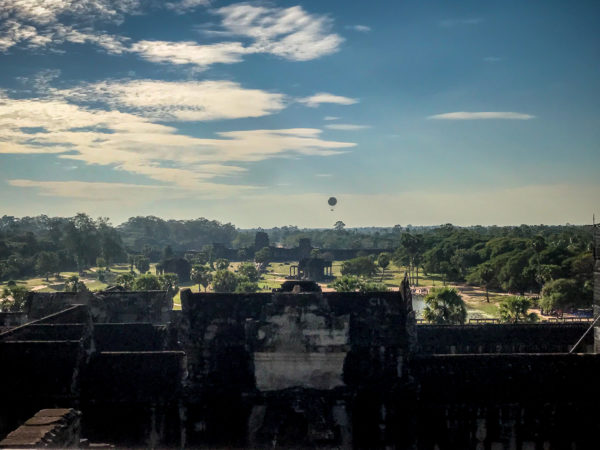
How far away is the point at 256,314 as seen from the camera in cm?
1488

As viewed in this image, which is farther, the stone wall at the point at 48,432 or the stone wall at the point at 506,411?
the stone wall at the point at 506,411

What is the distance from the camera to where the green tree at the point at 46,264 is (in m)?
92.8

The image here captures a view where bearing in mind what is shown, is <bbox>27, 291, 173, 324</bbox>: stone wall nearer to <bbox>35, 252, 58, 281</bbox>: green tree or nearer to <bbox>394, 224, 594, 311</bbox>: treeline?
<bbox>394, 224, 594, 311</bbox>: treeline

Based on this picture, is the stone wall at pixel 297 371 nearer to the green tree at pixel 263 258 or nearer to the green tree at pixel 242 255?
the green tree at pixel 263 258

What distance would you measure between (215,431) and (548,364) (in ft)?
31.2

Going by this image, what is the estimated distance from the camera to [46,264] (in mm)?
92875

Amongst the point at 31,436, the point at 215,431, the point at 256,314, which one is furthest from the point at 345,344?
the point at 31,436

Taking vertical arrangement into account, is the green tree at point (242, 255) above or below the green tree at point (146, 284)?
above

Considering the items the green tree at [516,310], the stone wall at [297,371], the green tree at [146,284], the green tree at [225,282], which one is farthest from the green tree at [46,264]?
the stone wall at [297,371]

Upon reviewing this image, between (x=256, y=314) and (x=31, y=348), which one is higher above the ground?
(x=256, y=314)

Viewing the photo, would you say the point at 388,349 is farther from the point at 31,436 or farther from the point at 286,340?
the point at 31,436

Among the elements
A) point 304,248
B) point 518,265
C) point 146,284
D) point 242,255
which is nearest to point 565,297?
point 518,265

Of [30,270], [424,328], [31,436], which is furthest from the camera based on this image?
[30,270]

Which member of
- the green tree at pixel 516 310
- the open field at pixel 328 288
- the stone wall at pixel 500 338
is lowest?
the open field at pixel 328 288
